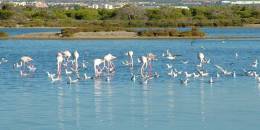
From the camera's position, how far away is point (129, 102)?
19.9 meters

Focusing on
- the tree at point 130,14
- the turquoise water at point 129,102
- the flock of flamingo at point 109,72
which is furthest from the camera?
the tree at point 130,14

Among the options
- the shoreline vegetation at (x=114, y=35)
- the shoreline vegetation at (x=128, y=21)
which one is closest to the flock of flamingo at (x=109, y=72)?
the shoreline vegetation at (x=114, y=35)

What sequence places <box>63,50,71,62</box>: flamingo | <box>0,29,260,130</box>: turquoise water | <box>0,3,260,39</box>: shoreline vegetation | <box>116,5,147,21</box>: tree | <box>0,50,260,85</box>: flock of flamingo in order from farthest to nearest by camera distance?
<box>116,5,147,21</box>: tree
<box>0,3,260,39</box>: shoreline vegetation
<box>63,50,71,62</box>: flamingo
<box>0,50,260,85</box>: flock of flamingo
<box>0,29,260,130</box>: turquoise water

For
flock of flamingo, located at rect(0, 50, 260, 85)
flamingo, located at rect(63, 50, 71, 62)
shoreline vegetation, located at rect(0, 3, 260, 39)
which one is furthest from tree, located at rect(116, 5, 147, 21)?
flock of flamingo, located at rect(0, 50, 260, 85)

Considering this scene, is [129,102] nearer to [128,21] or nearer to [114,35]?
[114,35]

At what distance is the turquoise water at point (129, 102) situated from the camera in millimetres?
16719

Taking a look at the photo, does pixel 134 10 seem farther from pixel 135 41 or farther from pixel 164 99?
pixel 164 99

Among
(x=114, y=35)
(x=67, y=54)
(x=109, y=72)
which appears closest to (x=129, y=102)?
(x=109, y=72)

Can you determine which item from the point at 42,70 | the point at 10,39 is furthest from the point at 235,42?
the point at 42,70

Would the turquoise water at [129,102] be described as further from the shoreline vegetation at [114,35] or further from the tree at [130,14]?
the tree at [130,14]

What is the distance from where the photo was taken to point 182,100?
20.1 m

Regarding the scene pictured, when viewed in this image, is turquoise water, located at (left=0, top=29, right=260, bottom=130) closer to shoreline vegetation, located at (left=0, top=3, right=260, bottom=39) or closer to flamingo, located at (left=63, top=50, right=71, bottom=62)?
flamingo, located at (left=63, top=50, right=71, bottom=62)

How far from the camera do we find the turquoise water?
16.7m

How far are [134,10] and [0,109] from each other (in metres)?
83.3
